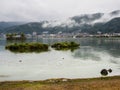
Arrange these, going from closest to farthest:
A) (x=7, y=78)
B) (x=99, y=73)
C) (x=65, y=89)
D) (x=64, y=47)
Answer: (x=65, y=89), (x=7, y=78), (x=99, y=73), (x=64, y=47)

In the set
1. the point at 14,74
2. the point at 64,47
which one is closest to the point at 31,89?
the point at 14,74

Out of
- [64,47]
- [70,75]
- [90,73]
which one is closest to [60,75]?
[70,75]

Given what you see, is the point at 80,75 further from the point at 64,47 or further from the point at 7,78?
the point at 64,47

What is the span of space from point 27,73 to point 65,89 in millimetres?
23422

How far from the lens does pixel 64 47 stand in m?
146

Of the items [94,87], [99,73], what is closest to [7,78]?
[99,73]

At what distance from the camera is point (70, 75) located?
53250 millimetres

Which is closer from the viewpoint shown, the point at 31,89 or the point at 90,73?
the point at 31,89

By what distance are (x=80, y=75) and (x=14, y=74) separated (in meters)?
12.4

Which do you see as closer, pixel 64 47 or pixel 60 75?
pixel 60 75

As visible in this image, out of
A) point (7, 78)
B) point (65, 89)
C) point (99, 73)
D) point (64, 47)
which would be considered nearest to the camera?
point (65, 89)

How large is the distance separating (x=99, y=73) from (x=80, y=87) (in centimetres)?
2090

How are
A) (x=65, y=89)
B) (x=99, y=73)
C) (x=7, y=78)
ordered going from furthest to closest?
1. (x=99, y=73)
2. (x=7, y=78)
3. (x=65, y=89)

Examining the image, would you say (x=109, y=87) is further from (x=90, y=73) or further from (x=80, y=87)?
(x=90, y=73)
